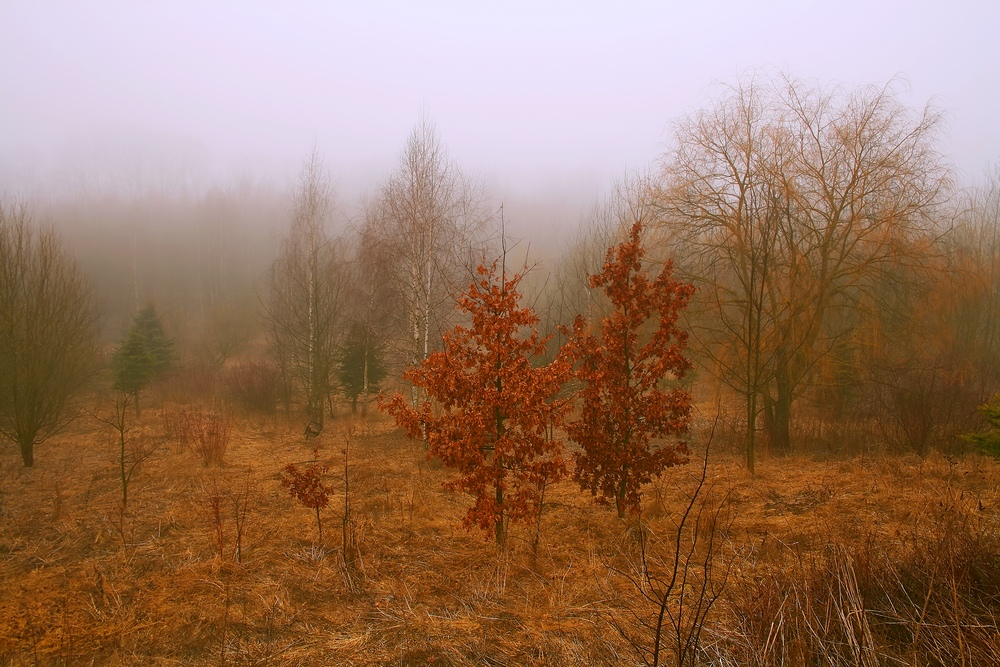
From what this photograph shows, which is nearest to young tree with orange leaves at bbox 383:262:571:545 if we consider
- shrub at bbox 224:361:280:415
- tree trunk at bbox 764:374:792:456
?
tree trunk at bbox 764:374:792:456

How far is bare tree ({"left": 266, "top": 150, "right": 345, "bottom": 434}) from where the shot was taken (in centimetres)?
1480

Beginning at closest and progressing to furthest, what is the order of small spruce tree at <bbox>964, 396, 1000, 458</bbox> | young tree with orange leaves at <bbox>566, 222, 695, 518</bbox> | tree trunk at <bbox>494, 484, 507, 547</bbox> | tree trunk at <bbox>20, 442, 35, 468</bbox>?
small spruce tree at <bbox>964, 396, 1000, 458</bbox> → tree trunk at <bbox>494, 484, 507, 547</bbox> → young tree with orange leaves at <bbox>566, 222, 695, 518</bbox> → tree trunk at <bbox>20, 442, 35, 468</bbox>

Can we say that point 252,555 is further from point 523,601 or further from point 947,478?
point 947,478

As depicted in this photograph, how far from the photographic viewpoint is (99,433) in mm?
13352

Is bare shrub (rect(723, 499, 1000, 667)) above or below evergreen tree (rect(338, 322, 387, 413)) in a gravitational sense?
below

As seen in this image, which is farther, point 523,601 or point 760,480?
point 760,480

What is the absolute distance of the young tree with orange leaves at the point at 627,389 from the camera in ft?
19.2

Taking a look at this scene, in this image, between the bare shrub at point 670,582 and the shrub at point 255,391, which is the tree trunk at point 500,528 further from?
the shrub at point 255,391

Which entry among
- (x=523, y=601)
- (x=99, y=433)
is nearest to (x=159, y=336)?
(x=99, y=433)

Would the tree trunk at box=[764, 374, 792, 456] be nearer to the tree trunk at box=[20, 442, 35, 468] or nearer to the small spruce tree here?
the small spruce tree

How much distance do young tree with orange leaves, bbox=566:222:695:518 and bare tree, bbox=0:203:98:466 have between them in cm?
1029

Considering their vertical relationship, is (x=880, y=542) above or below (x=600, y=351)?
below

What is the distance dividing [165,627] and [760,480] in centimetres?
785

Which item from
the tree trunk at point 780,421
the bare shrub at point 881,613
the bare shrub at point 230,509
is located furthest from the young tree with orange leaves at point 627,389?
the tree trunk at point 780,421
